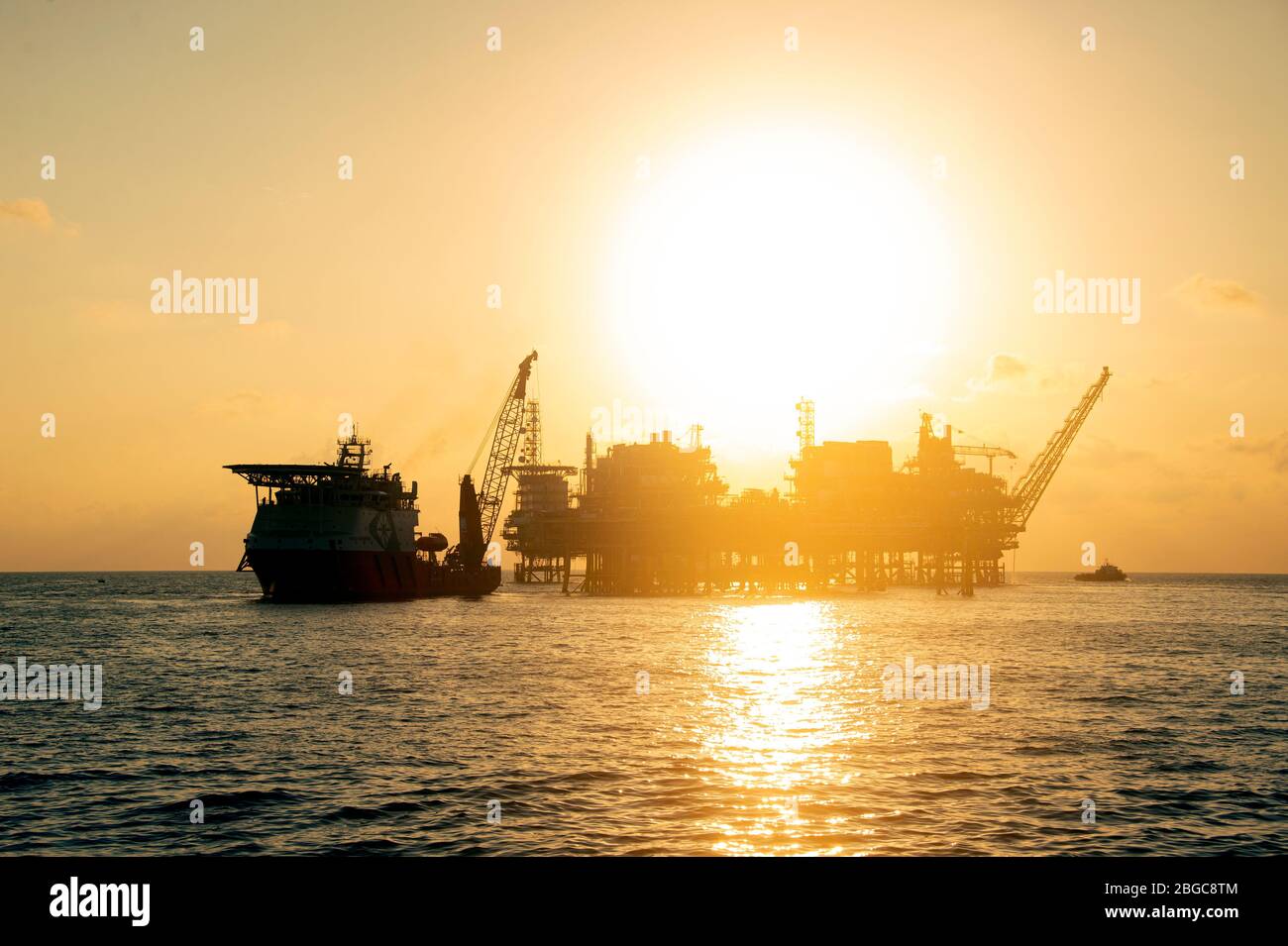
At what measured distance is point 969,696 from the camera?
4238cm

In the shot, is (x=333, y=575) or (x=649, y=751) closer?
(x=649, y=751)

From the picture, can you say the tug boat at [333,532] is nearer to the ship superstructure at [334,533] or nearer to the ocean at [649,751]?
the ship superstructure at [334,533]

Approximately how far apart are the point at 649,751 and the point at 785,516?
377ft

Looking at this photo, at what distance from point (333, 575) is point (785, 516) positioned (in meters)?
63.6

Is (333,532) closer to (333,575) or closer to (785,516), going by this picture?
(333,575)

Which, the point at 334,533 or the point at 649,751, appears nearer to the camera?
the point at 649,751

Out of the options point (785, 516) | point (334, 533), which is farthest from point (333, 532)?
point (785, 516)

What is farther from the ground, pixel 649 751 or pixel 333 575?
pixel 333 575

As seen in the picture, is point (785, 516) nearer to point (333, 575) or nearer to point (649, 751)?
point (333, 575)

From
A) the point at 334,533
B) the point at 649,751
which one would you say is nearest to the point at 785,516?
the point at 334,533

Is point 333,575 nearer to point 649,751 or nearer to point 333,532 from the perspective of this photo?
point 333,532

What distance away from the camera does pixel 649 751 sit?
2964cm
